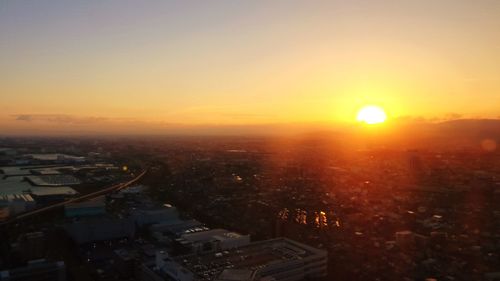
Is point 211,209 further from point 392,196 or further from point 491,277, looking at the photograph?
point 491,277

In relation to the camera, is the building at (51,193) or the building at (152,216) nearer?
the building at (152,216)

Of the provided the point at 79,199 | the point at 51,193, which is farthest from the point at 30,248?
the point at 51,193

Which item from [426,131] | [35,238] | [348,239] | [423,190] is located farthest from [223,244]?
[426,131]

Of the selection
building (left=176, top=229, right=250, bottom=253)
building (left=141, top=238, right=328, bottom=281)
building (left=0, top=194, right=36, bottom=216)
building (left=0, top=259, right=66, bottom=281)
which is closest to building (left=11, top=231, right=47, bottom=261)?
building (left=0, top=259, right=66, bottom=281)

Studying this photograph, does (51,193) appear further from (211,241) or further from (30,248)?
(211,241)

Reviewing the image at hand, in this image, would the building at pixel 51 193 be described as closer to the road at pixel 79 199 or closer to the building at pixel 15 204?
the building at pixel 15 204

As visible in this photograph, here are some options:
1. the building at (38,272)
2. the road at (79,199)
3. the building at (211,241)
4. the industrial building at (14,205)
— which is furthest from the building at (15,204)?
the building at (211,241)
